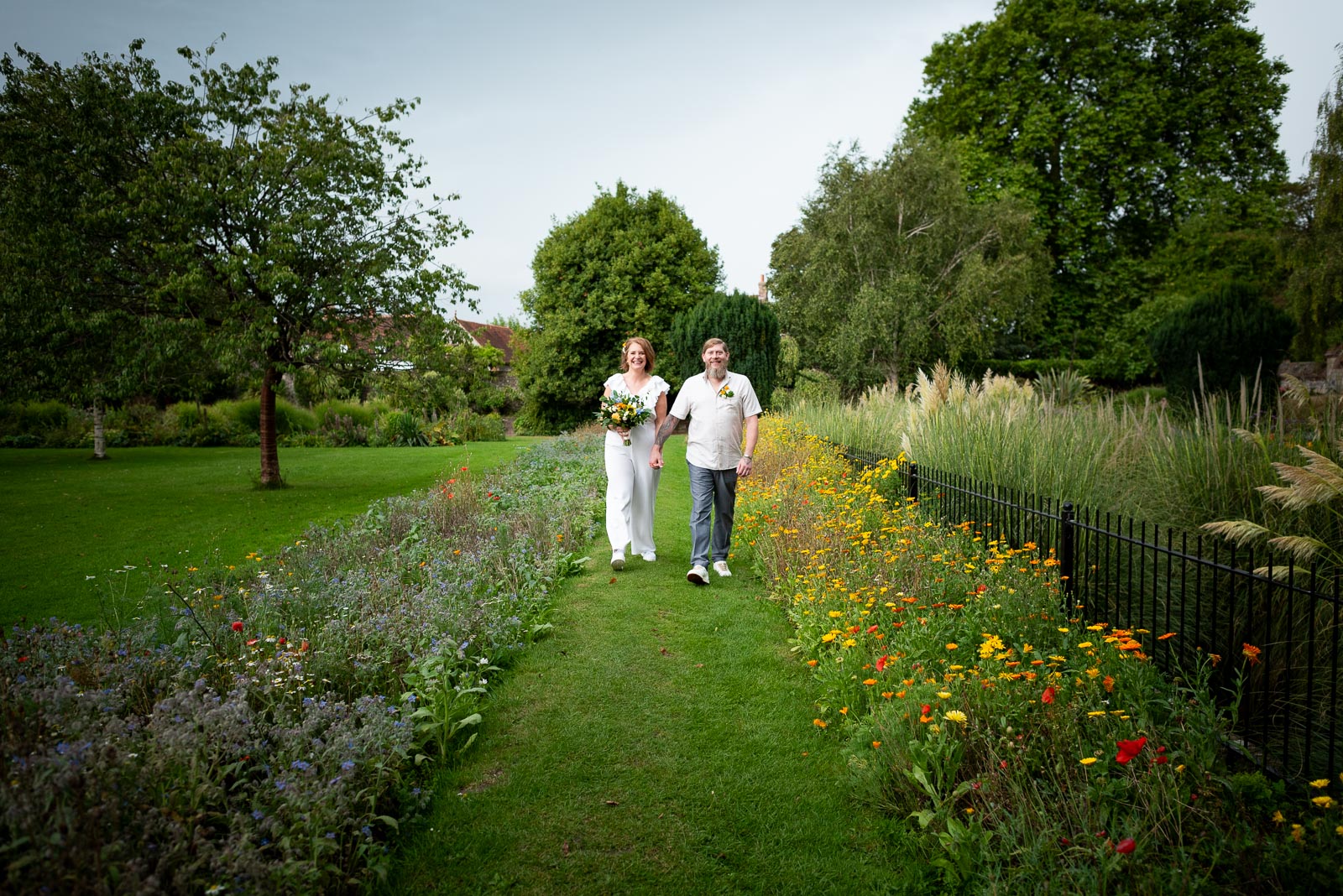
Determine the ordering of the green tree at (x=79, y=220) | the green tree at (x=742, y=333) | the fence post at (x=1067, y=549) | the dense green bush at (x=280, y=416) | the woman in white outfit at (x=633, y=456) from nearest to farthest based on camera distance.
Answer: the fence post at (x=1067, y=549) < the woman in white outfit at (x=633, y=456) < the green tree at (x=79, y=220) < the green tree at (x=742, y=333) < the dense green bush at (x=280, y=416)

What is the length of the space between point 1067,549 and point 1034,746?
2.24 meters

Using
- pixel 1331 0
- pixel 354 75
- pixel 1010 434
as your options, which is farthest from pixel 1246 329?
pixel 354 75

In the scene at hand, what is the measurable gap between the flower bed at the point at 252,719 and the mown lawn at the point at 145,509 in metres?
1.12

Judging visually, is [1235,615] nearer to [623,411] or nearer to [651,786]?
[651,786]

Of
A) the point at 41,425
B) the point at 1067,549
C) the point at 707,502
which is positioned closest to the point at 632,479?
the point at 707,502

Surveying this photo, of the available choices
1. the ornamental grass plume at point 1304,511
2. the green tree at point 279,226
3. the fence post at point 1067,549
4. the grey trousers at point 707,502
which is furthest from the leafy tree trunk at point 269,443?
the ornamental grass plume at point 1304,511

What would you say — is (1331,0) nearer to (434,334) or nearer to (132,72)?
(434,334)

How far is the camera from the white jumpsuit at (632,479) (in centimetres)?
668

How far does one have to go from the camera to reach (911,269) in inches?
966

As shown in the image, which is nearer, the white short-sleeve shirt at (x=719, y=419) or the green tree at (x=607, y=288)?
the white short-sleeve shirt at (x=719, y=419)

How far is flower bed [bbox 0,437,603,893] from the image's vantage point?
1.96 meters

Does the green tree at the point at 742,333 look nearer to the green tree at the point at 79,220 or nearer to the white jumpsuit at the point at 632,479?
the green tree at the point at 79,220

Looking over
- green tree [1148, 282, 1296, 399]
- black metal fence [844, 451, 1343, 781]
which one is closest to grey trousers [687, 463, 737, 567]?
black metal fence [844, 451, 1343, 781]

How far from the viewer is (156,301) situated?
1070cm
